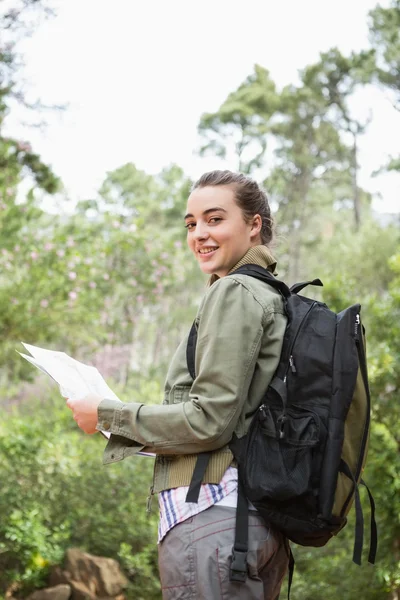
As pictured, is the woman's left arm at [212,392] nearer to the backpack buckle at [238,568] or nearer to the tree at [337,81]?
the backpack buckle at [238,568]

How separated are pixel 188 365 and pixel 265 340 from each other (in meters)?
0.21

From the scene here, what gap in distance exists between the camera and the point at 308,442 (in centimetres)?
159

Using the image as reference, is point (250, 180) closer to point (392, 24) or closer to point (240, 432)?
point (240, 432)

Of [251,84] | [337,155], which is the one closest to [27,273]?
[251,84]

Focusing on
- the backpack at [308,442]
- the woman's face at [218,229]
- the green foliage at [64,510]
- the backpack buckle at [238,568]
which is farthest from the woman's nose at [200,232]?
the green foliage at [64,510]

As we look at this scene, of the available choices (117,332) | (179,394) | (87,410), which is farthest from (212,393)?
(117,332)

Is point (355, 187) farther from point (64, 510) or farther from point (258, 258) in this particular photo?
point (258, 258)

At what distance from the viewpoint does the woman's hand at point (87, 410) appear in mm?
1723

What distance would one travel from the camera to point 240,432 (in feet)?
5.45

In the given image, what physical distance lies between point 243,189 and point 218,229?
5.6 inches

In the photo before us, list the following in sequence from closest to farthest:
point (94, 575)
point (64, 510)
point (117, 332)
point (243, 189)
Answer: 1. point (243, 189)
2. point (94, 575)
3. point (64, 510)
4. point (117, 332)

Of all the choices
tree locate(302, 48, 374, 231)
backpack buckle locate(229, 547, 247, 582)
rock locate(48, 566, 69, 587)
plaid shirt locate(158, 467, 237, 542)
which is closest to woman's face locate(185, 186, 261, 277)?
plaid shirt locate(158, 467, 237, 542)

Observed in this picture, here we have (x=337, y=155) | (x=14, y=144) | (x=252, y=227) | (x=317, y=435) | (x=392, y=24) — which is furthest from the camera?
(x=337, y=155)

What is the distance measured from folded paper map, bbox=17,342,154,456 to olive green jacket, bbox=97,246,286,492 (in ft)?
0.31
